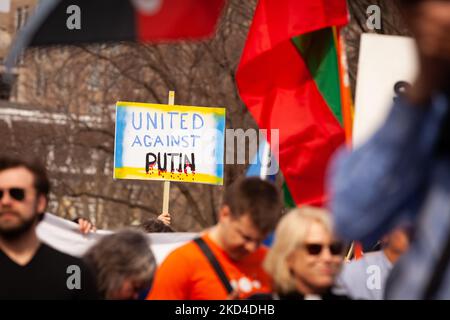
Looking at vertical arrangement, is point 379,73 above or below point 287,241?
above

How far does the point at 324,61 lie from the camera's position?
517 centimetres

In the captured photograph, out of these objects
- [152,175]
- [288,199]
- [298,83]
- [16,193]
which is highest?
[298,83]

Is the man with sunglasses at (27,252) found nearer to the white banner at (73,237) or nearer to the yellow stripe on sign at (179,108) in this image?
the white banner at (73,237)

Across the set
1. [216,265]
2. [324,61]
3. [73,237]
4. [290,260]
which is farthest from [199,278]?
[324,61]

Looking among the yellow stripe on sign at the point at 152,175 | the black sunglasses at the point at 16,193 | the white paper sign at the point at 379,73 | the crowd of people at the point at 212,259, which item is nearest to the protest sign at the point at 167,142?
the yellow stripe on sign at the point at 152,175

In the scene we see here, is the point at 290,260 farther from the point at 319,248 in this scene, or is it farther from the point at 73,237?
the point at 73,237

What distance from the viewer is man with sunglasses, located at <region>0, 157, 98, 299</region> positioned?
10.6ft

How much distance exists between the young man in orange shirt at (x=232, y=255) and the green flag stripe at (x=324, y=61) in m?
1.77

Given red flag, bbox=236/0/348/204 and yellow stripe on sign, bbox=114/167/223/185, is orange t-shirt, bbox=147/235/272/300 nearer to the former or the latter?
red flag, bbox=236/0/348/204

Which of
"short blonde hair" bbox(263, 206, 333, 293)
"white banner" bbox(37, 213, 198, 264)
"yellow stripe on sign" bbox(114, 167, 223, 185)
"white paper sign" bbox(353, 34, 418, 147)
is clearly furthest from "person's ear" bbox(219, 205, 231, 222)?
"yellow stripe on sign" bbox(114, 167, 223, 185)

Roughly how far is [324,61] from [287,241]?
88.2 inches

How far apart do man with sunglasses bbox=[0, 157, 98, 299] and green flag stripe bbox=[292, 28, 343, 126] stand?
1.95 meters

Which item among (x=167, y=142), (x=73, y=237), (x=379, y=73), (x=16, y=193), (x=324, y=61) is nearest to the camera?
(x=16, y=193)
